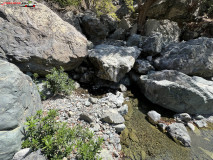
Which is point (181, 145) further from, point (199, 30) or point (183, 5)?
point (183, 5)

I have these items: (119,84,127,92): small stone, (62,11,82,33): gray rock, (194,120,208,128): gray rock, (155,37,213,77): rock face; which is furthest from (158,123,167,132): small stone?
(62,11,82,33): gray rock

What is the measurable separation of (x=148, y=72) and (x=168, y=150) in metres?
4.78

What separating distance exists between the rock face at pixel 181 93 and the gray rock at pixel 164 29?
6.54 m

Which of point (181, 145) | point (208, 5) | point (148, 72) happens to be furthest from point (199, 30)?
point (181, 145)

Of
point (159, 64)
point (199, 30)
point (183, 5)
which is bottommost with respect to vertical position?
point (159, 64)

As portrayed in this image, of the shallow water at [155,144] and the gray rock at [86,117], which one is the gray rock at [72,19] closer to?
the gray rock at [86,117]

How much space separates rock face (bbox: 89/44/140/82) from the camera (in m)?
6.61

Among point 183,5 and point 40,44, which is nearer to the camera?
point 40,44

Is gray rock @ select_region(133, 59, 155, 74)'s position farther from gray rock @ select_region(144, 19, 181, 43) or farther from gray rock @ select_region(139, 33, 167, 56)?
gray rock @ select_region(144, 19, 181, 43)

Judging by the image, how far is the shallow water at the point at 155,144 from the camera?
4242 mm

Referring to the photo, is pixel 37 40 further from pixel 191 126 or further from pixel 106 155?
pixel 191 126

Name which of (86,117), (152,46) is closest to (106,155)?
(86,117)

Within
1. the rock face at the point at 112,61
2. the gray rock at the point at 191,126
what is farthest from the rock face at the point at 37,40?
the gray rock at the point at 191,126

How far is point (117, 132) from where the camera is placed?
4.70 m
